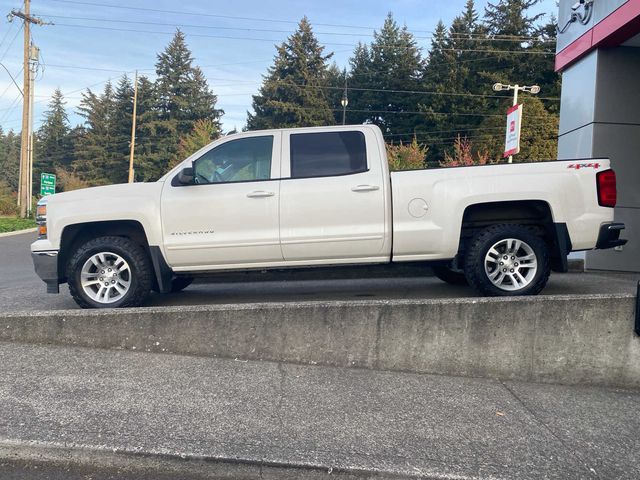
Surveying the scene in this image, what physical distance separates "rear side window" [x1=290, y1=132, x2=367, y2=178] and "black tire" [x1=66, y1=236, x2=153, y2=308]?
1.82 m

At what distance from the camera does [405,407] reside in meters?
4.13

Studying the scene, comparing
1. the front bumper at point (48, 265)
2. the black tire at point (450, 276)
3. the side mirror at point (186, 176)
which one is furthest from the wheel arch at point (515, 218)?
the front bumper at point (48, 265)

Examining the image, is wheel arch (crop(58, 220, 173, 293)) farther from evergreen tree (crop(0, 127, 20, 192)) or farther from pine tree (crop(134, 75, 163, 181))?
evergreen tree (crop(0, 127, 20, 192))

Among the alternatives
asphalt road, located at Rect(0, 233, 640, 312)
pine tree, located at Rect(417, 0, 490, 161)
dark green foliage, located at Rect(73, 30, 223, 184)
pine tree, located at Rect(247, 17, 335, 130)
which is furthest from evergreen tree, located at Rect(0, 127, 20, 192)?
asphalt road, located at Rect(0, 233, 640, 312)

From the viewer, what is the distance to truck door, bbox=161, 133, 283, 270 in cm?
539

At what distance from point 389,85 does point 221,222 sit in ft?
170

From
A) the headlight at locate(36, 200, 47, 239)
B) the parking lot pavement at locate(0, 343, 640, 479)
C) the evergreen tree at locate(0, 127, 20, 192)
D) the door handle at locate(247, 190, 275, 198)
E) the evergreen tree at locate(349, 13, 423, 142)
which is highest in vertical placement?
the evergreen tree at locate(349, 13, 423, 142)

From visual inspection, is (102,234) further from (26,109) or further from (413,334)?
(26,109)

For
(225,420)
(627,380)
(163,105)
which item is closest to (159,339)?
(225,420)

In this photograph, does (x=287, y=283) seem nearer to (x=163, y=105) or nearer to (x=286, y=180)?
(x=286, y=180)

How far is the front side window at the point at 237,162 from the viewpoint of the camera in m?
5.54

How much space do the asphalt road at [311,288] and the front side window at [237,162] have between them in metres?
1.32

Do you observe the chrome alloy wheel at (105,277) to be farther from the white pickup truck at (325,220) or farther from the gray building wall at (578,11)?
the gray building wall at (578,11)

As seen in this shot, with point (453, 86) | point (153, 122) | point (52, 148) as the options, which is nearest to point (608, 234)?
point (453, 86)
